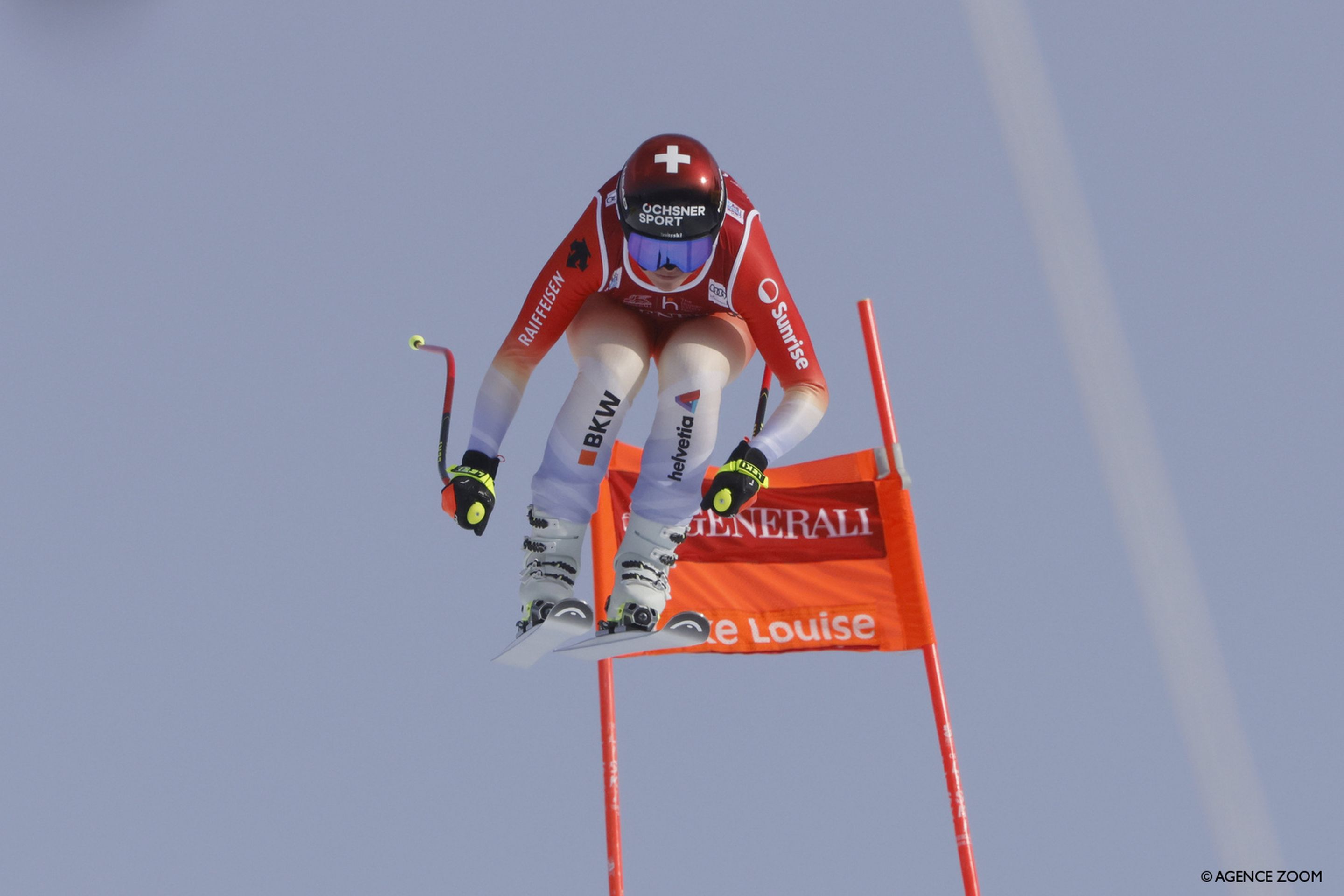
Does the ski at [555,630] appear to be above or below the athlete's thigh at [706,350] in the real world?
below

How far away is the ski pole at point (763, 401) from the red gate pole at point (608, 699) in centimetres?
108

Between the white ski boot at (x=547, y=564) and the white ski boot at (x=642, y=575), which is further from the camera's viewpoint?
the white ski boot at (x=547, y=564)

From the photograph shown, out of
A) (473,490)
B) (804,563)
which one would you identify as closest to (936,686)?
(804,563)

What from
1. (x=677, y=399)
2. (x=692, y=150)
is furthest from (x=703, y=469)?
(x=692, y=150)

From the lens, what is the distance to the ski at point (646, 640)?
978 cm

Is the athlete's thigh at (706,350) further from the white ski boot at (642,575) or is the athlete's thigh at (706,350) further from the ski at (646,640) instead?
the ski at (646,640)

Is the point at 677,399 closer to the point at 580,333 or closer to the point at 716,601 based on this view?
the point at 580,333

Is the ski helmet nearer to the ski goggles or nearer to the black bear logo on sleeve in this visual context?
the ski goggles

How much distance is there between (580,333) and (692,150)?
131 centimetres

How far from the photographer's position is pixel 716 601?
13.0 metres

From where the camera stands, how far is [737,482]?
955 cm

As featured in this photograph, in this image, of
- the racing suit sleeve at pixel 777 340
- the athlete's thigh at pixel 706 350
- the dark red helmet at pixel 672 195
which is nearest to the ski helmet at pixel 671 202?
the dark red helmet at pixel 672 195

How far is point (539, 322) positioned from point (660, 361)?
78 cm

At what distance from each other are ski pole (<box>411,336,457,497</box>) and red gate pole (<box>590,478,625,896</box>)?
1.04 meters
